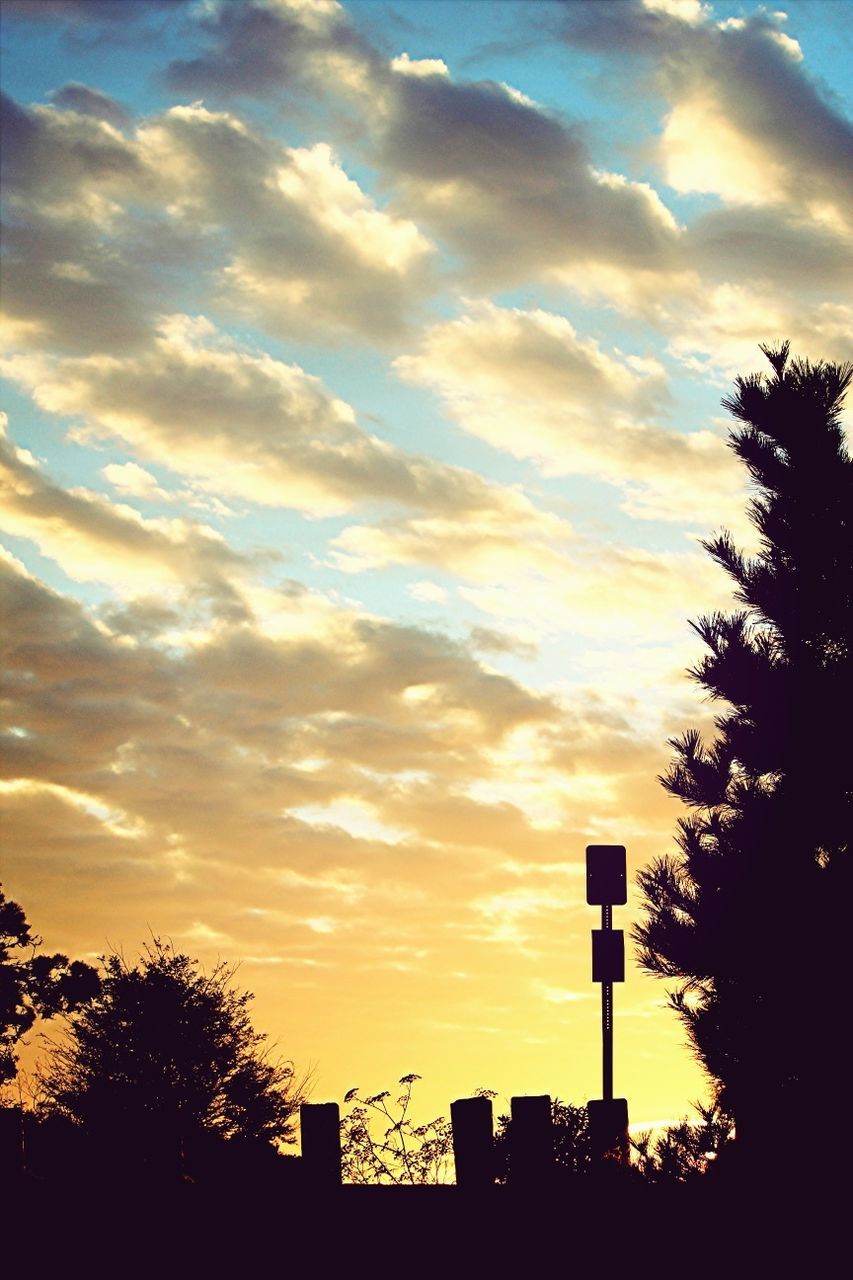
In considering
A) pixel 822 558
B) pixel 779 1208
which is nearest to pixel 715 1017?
pixel 822 558

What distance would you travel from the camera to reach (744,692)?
1964 cm

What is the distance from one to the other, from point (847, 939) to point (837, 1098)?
2.44m

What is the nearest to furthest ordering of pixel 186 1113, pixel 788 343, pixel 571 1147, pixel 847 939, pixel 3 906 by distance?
pixel 571 1147, pixel 847 939, pixel 788 343, pixel 186 1113, pixel 3 906

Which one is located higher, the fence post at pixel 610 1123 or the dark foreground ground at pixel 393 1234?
the fence post at pixel 610 1123

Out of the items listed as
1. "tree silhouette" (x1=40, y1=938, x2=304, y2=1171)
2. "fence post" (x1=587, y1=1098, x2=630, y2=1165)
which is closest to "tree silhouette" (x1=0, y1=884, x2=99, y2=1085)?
"tree silhouette" (x1=40, y1=938, x2=304, y2=1171)

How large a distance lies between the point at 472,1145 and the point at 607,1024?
7.73 metres

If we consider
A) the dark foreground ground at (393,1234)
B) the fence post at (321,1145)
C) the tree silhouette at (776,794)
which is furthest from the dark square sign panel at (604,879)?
the fence post at (321,1145)

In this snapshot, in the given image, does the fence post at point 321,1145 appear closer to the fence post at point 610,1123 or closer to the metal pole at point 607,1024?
the fence post at point 610,1123

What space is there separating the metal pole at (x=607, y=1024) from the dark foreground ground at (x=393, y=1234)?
6.74 m

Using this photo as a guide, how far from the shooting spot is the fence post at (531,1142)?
21.2 ft

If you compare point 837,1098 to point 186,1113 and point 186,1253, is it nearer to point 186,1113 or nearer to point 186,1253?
point 186,1253

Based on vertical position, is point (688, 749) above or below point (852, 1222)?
above

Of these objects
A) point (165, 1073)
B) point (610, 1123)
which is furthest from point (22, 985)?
point (610, 1123)

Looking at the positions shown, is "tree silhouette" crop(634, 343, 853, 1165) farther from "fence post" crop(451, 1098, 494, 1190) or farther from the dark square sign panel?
"fence post" crop(451, 1098, 494, 1190)
